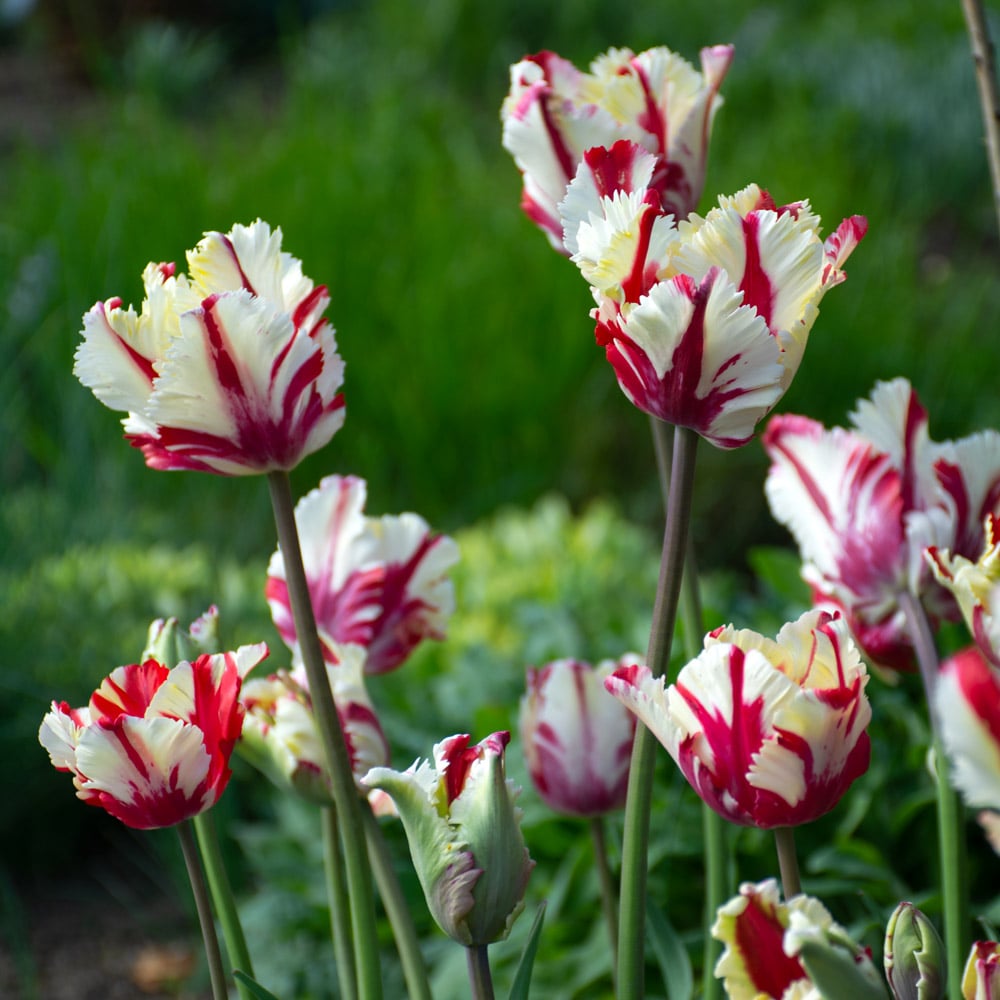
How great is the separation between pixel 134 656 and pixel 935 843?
1.02m

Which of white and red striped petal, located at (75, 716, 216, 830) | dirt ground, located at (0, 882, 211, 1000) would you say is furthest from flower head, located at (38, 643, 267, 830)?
dirt ground, located at (0, 882, 211, 1000)

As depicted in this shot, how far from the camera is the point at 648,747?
1.57ft

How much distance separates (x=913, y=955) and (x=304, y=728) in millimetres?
261

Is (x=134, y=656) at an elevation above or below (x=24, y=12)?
below

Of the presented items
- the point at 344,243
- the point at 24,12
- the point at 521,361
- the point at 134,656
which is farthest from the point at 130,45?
the point at 134,656

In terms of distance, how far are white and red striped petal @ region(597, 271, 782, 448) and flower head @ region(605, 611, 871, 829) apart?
0.07 meters

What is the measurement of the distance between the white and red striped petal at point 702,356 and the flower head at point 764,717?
0.24 feet

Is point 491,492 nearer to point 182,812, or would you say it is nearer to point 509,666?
point 509,666

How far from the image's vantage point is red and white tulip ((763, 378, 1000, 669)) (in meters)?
0.60

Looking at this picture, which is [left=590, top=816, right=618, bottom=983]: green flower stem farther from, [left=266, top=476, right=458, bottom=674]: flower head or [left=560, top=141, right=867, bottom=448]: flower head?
[left=560, top=141, right=867, bottom=448]: flower head

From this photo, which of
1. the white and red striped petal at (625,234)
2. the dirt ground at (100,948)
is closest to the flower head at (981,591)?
the white and red striped petal at (625,234)

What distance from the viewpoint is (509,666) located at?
1592 millimetres

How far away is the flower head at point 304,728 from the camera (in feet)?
1.85

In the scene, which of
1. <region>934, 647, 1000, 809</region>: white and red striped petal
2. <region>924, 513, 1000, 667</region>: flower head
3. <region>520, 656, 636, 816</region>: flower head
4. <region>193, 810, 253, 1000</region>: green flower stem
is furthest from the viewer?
<region>520, 656, 636, 816</region>: flower head
